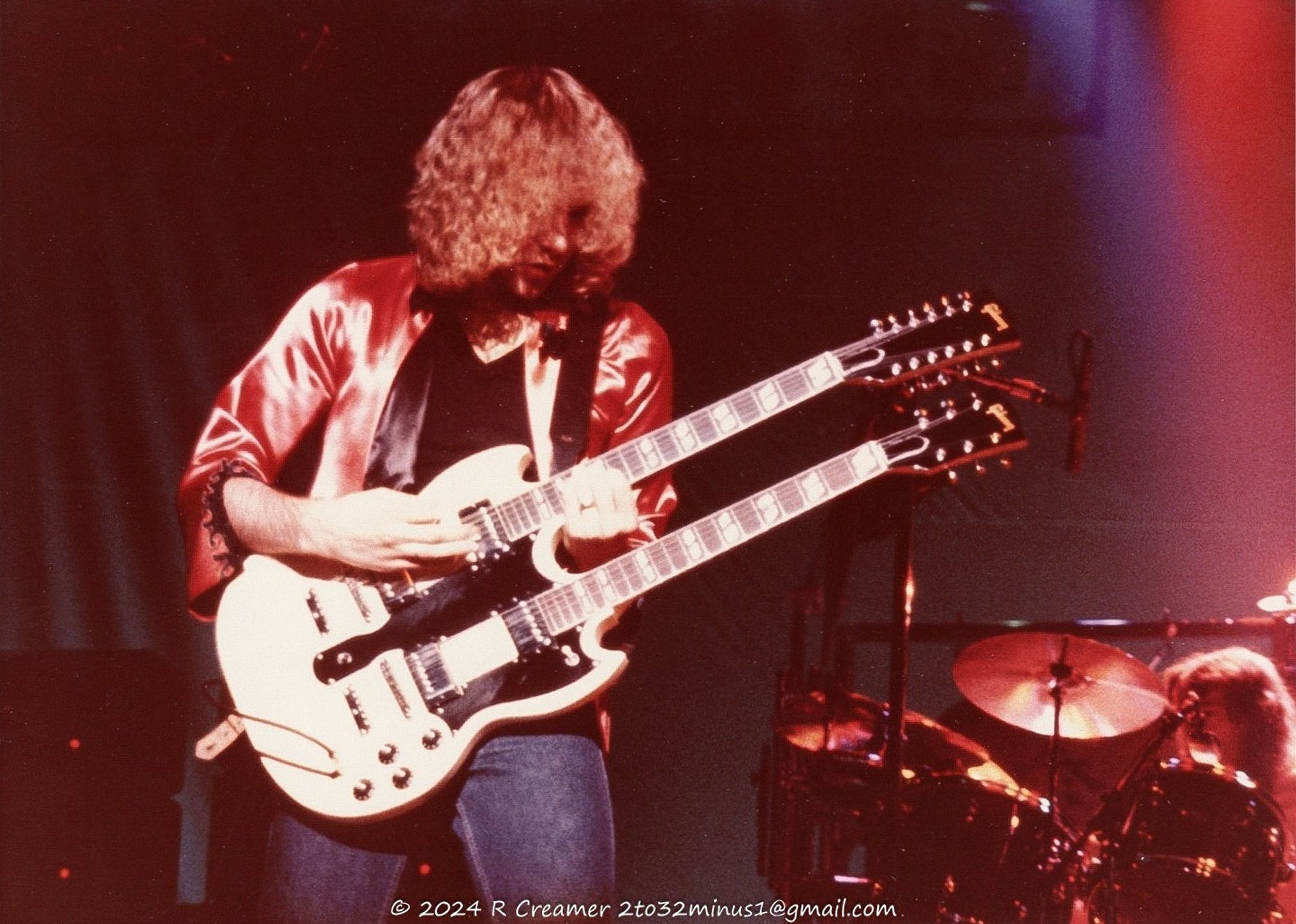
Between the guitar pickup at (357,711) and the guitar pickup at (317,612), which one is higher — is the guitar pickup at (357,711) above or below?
below

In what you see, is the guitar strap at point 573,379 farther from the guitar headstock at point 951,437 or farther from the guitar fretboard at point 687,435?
the guitar headstock at point 951,437

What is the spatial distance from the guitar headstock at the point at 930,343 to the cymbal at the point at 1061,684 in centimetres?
73

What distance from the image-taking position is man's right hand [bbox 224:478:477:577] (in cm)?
182

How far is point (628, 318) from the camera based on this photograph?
2.19m

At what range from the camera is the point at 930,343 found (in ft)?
6.91

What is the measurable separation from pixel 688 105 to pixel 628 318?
0.66m

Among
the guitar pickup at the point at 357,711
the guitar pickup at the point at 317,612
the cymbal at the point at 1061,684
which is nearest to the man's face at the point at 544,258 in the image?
the guitar pickup at the point at 317,612

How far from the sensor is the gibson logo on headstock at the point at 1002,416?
2059mm

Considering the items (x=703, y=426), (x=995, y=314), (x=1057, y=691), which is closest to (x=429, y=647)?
(x=703, y=426)

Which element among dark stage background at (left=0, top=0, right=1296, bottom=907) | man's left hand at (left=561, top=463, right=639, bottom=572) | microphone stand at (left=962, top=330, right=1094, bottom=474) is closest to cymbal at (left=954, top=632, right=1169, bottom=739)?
dark stage background at (left=0, top=0, right=1296, bottom=907)

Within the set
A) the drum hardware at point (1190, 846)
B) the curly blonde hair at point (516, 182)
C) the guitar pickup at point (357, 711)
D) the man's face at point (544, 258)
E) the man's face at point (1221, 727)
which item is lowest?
the drum hardware at point (1190, 846)

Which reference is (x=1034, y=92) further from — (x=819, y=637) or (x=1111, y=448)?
(x=819, y=637)

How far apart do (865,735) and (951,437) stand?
0.72 m

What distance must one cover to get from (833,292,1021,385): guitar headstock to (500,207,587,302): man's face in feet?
1.92
